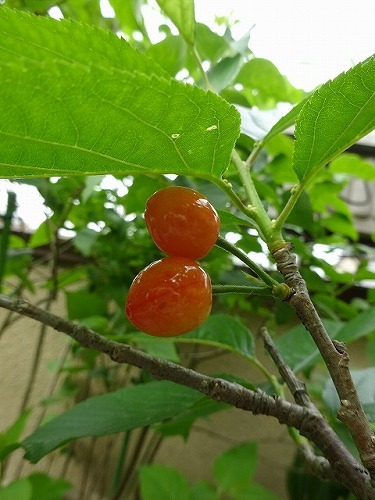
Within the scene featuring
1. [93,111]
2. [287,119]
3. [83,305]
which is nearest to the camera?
[93,111]

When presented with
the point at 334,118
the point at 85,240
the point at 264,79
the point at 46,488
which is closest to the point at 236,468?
the point at 46,488

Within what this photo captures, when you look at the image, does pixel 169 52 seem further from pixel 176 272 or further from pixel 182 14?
pixel 176 272

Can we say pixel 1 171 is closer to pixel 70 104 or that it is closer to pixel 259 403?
pixel 70 104

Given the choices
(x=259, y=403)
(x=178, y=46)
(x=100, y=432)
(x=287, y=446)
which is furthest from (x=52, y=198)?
(x=287, y=446)

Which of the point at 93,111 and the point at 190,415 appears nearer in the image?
the point at 93,111

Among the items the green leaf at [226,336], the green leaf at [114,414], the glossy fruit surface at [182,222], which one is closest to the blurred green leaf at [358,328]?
the green leaf at [226,336]

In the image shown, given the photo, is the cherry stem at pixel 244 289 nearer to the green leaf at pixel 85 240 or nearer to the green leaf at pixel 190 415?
the green leaf at pixel 190 415
